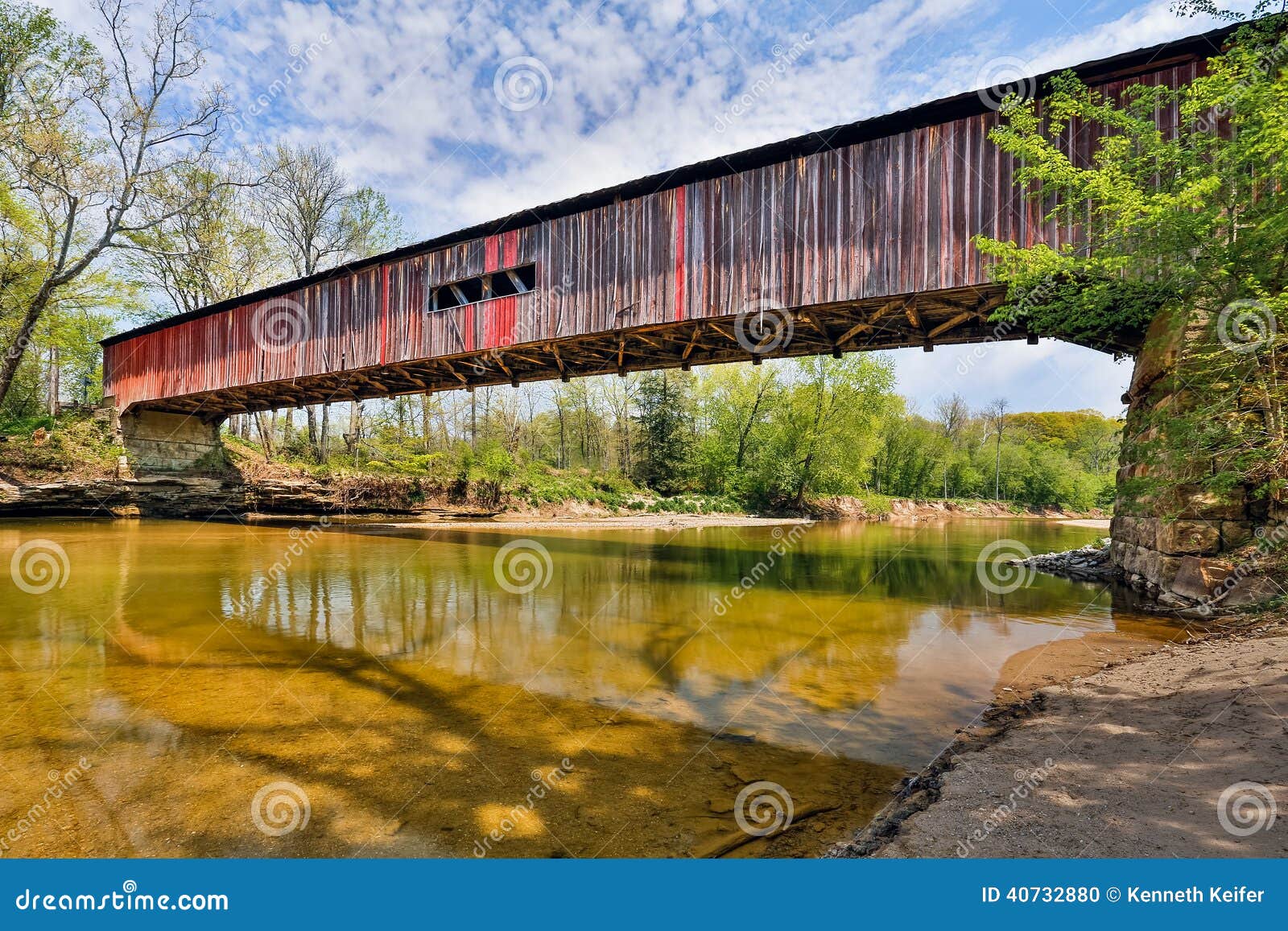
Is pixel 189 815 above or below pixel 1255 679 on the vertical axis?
below

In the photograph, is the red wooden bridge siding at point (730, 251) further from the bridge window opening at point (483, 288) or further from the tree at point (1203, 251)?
the tree at point (1203, 251)

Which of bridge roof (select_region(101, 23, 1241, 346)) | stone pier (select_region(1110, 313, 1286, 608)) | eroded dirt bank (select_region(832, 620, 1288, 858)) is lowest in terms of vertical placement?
eroded dirt bank (select_region(832, 620, 1288, 858))

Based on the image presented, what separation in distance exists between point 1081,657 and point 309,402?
23298mm

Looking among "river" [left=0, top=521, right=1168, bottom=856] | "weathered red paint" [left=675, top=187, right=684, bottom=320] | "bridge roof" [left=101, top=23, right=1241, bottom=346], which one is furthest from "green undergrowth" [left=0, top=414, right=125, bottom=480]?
"weathered red paint" [left=675, top=187, right=684, bottom=320]

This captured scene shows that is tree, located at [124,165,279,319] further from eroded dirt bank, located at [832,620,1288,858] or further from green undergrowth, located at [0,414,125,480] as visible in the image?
eroded dirt bank, located at [832,620,1288,858]

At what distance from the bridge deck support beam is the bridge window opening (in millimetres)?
15814

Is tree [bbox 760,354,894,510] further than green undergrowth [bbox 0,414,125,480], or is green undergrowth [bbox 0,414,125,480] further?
tree [bbox 760,354,894,510]

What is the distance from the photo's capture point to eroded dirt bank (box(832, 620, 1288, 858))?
7.68 ft

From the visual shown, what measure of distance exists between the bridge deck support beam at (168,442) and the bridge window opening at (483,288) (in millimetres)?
15814

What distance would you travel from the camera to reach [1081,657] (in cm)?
582

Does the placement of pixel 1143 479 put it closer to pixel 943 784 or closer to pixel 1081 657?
pixel 1081 657

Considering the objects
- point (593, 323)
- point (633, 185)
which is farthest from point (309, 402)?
point (633, 185)

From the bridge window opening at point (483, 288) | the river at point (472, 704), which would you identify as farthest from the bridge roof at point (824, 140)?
the river at point (472, 704)

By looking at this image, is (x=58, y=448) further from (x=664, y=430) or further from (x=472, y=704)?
(x=664, y=430)
